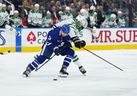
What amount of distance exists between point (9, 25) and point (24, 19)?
585mm

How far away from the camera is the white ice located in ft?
24.7

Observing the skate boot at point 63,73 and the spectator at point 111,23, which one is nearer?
the skate boot at point 63,73

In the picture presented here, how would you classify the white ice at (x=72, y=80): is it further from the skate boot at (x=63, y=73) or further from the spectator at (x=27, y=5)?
the spectator at (x=27, y=5)

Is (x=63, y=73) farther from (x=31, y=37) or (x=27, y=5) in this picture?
(x=27, y=5)

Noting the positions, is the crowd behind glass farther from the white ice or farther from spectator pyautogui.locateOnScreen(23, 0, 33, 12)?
the white ice

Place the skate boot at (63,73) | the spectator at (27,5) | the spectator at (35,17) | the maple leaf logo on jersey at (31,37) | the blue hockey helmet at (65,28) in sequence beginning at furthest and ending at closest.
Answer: the spectator at (27,5) < the spectator at (35,17) < the maple leaf logo on jersey at (31,37) < the skate boot at (63,73) < the blue hockey helmet at (65,28)

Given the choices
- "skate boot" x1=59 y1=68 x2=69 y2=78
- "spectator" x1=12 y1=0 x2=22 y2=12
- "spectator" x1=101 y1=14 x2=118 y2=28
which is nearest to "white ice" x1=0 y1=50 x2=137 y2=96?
"skate boot" x1=59 y1=68 x2=69 y2=78

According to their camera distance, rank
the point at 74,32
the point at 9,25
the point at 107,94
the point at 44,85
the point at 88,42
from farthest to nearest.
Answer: the point at 88,42 < the point at 9,25 < the point at 74,32 < the point at 44,85 < the point at 107,94

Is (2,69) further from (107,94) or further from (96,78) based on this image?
(107,94)

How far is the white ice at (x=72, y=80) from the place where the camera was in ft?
24.7

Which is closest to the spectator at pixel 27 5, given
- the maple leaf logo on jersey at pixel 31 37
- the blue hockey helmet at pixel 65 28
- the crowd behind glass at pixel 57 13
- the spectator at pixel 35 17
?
the crowd behind glass at pixel 57 13

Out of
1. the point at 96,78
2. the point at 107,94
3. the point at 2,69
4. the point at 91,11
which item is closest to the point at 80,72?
the point at 96,78

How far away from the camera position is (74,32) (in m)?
8.91

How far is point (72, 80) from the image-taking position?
8.86 m
